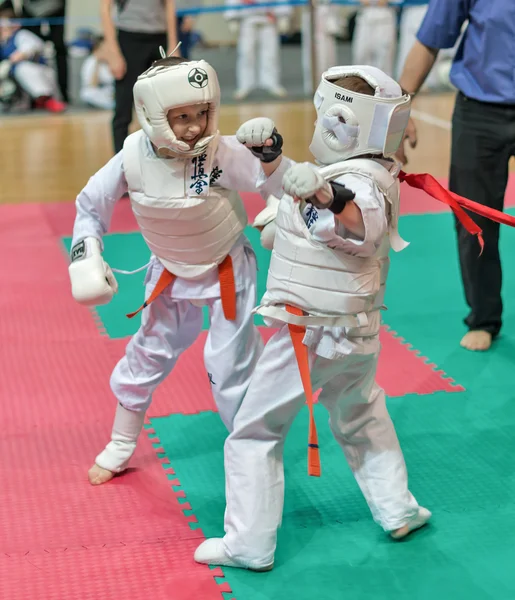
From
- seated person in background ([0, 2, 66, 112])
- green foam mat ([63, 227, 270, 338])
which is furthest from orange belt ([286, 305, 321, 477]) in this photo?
seated person in background ([0, 2, 66, 112])

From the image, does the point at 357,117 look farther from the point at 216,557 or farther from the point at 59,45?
the point at 59,45

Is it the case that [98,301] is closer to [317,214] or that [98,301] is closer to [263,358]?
[263,358]

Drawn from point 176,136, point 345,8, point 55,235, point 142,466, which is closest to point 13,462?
point 142,466

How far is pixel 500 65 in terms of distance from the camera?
4.39 meters

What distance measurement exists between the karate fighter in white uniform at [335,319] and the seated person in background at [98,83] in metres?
9.67

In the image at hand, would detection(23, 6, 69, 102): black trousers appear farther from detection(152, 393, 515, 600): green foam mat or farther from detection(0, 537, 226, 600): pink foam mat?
detection(0, 537, 226, 600): pink foam mat

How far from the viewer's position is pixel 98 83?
12.3m

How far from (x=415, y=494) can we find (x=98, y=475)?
1187mm

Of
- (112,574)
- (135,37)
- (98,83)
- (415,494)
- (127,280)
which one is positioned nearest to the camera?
(112,574)

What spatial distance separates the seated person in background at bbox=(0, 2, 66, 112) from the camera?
1170 cm

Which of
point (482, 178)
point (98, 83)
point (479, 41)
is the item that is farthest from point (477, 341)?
point (98, 83)

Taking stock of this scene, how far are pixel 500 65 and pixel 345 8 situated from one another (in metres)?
14.2

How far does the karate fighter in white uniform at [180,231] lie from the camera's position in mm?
3123

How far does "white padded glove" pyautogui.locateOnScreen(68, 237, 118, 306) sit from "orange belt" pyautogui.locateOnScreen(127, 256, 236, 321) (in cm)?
24
